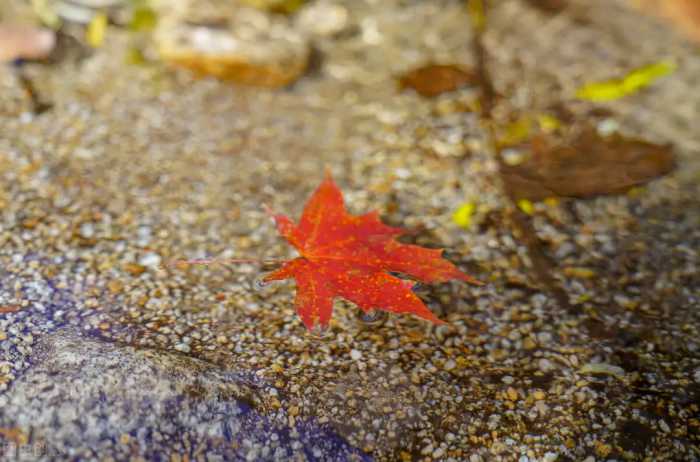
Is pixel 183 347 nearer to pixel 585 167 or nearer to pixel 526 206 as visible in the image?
pixel 526 206

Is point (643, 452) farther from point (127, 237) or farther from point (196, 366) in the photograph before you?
point (127, 237)

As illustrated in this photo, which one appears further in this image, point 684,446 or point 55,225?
point 55,225

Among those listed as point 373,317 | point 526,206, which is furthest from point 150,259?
point 526,206

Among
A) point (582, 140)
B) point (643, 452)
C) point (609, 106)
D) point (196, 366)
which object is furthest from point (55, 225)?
point (609, 106)

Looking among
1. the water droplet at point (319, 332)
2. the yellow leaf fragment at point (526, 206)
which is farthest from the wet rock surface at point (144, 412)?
the yellow leaf fragment at point (526, 206)

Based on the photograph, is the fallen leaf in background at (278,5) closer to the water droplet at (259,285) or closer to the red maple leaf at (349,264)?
the red maple leaf at (349,264)

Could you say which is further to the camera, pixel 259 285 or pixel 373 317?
pixel 259 285

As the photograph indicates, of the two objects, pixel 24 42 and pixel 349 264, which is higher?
pixel 24 42
